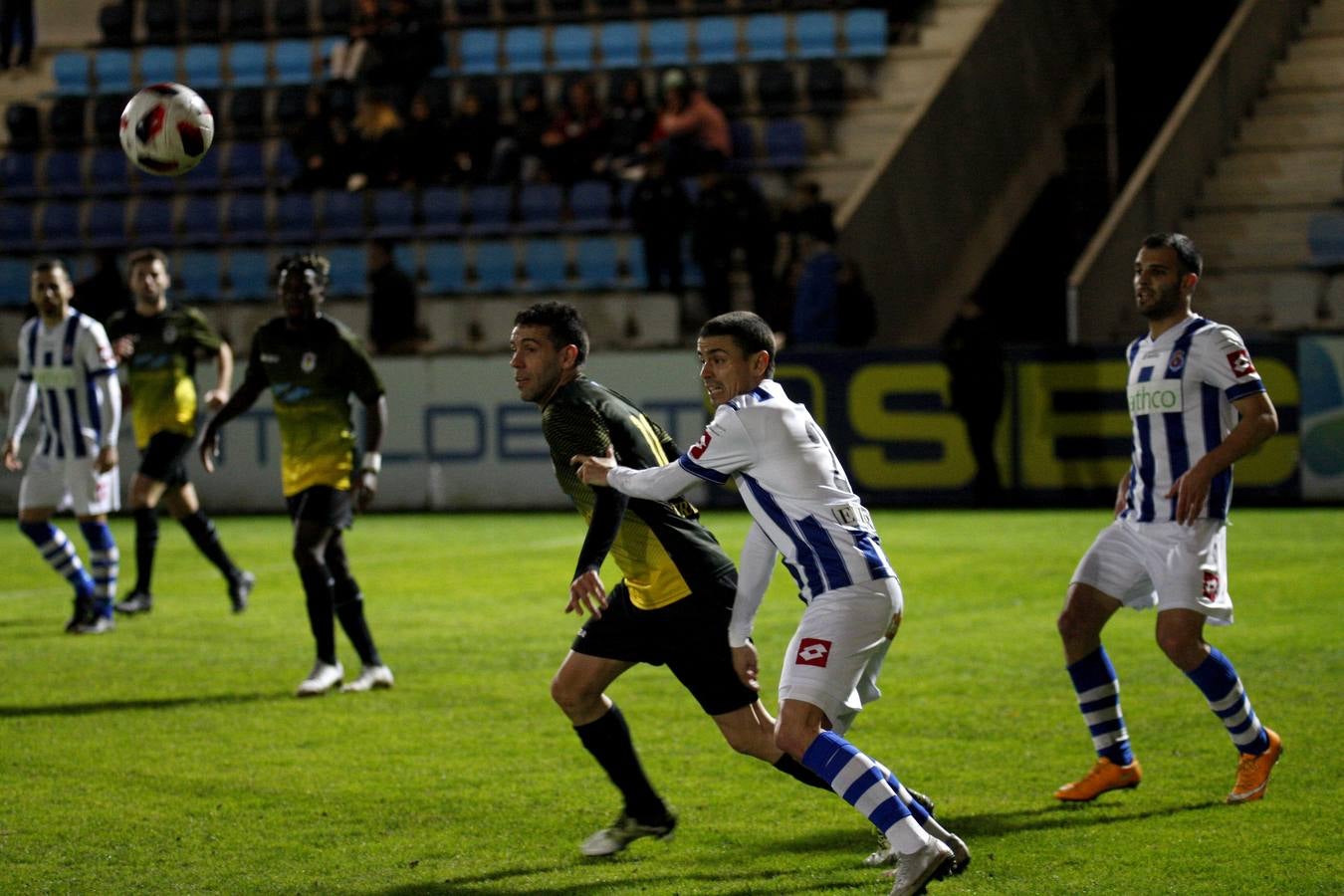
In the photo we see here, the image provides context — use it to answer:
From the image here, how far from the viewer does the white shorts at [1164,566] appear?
5914 millimetres

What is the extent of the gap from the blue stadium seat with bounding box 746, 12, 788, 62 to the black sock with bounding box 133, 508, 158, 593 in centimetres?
1405

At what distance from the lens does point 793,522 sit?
4812 mm

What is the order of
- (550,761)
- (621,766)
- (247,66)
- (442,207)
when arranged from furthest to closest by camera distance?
(247,66), (442,207), (550,761), (621,766)

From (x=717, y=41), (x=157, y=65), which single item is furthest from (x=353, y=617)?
(x=157, y=65)

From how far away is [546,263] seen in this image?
70.4 feet

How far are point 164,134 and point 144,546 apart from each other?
4493 millimetres

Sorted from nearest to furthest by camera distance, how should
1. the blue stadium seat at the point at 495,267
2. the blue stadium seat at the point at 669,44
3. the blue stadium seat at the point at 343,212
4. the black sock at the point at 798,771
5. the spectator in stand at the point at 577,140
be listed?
the black sock at the point at 798,771 < the spectator in stand at the point at 577,140 < the blue stadium seat at the point at 495,267 < the blue stadium seat at the point at 343,212 < the blue stadium seat at the point at 669,44

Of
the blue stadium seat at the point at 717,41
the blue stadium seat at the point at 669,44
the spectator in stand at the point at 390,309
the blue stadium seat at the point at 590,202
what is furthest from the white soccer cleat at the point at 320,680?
the blue stadium seat at the point at 669,44

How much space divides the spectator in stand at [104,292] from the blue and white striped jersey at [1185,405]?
49.0 feet

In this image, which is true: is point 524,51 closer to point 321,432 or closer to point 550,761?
point 321,432

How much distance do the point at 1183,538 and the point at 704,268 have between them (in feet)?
44.0

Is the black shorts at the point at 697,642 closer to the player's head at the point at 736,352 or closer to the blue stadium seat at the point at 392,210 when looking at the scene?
the player's head at the point at 736,352

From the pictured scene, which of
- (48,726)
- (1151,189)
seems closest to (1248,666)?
(48,726)

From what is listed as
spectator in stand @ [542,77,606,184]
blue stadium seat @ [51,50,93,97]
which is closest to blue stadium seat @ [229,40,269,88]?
blue stadium seat @ [51,50,93,97]
